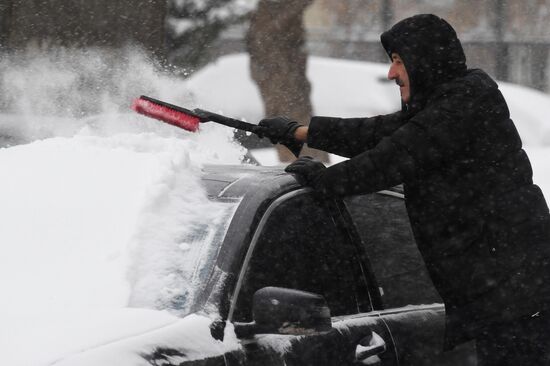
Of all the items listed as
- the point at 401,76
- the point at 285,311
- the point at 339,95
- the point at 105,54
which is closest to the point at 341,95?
the point at 339,95

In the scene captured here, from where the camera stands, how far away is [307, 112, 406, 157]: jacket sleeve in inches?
148

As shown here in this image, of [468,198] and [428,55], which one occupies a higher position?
[428,55]

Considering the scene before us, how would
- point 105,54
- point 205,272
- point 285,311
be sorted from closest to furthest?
point 285,311, point 205,272, point 105,54

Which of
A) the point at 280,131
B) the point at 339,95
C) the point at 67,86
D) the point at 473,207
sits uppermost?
the point at 280,131

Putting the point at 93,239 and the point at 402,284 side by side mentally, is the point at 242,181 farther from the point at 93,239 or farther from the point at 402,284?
the point at 402,284

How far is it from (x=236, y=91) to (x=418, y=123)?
1177 centimetres

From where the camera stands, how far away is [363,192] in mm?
3291

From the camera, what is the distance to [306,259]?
3.16 m

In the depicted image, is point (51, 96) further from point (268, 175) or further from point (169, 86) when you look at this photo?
point (268, 175)

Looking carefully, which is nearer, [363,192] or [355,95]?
[363,192]

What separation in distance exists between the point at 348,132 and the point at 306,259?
0.78m

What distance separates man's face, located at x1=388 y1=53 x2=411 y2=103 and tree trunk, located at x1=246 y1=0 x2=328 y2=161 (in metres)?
7.59

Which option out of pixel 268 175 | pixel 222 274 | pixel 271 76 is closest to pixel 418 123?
pixel 268 175

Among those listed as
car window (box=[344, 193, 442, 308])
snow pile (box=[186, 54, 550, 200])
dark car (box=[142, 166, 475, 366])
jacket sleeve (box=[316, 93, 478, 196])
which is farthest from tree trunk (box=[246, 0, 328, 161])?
jacket sleeve (box=[316, 93, 478, 196])
